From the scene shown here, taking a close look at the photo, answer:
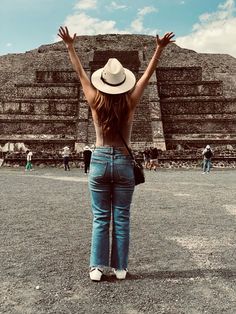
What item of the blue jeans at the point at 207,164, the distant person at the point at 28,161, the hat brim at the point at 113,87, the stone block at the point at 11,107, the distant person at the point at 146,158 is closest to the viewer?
the hat brim at the point at 113,87

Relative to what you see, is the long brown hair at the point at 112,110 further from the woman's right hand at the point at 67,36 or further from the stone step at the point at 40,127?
the stone step at the point at 40,127

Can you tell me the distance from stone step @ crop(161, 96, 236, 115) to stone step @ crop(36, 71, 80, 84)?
7.54m

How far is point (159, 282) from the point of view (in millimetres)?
Result: 3898

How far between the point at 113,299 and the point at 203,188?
9.34m

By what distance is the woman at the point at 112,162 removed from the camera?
3.96 m

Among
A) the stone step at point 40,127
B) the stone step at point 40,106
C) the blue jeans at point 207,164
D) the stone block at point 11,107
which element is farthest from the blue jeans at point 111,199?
the stone block at point 11,107

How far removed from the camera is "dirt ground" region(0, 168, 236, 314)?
11.1 ft

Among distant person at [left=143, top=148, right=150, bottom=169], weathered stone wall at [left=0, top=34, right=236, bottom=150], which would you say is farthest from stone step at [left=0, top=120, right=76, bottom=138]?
distant person at [left=143, top=148, right=150, bottom=169]

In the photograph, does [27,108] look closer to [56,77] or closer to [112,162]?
[56,77]

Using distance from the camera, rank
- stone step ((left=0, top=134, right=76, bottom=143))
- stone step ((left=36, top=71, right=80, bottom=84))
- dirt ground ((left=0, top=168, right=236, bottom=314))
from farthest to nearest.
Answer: stone step ((left=36, top=71, right=80, bottom=84)) < stone step ((left=0, top=134, right=76, bottom=143)) < dirt ground ((left=0, top=168, right=236, bottom=314))

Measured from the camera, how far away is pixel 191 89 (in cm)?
2962

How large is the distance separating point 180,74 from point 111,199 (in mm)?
28703

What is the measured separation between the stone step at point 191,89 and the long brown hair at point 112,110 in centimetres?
2577

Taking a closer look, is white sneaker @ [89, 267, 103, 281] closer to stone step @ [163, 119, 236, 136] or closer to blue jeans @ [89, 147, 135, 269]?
blue jeans @ [89, 147, 135, 269]
